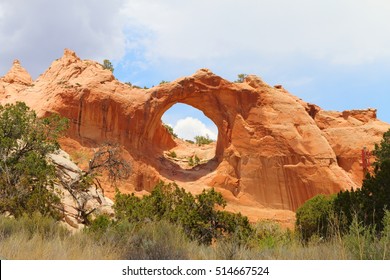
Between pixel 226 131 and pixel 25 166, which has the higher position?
pixel 226 131

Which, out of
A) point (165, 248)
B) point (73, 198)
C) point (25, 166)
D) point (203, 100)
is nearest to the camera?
point (165, 248)

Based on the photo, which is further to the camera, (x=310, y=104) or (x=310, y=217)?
(x=310, y=104)

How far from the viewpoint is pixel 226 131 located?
117 feet

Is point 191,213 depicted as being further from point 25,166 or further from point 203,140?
point 203,140

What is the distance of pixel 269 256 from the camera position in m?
5.88

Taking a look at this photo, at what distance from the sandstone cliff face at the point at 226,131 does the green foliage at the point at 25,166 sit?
12.5m

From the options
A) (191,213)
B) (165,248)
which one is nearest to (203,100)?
(191,213)

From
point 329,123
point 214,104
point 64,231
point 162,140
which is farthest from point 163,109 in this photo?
point 64,231

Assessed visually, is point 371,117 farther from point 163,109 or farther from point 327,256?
point 327,256

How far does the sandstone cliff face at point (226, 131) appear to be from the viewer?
32.3m

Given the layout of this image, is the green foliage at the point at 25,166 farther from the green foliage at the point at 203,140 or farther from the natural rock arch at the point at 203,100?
the green foliage at the point at 203,140

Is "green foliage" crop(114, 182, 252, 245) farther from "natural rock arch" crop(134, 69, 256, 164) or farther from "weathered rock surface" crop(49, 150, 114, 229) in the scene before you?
"natural rock arch" crop(134, 69, 256, 164)

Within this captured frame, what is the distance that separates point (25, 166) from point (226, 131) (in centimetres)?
2231

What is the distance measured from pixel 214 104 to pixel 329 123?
11.2 meters
